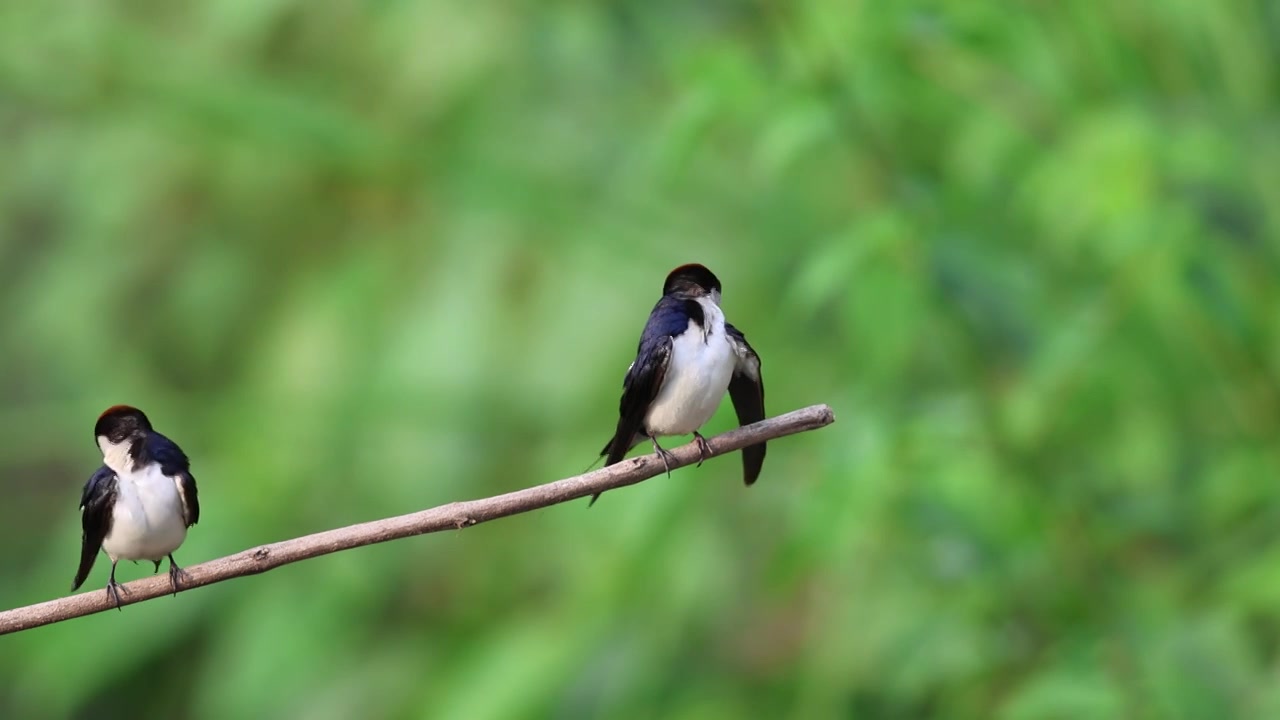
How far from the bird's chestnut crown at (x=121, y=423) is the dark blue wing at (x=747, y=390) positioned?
149 mm

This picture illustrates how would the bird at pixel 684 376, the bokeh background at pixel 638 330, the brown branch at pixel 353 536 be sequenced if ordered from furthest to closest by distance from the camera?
1. the bokeh background at pixel 638 330
2. the bird at pixel 684 376
3. the brown branch at pixel 353 536

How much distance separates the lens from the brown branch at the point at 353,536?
25 centimetres

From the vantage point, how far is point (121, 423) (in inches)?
13.4

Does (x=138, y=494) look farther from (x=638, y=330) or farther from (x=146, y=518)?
(x=638, y=330)

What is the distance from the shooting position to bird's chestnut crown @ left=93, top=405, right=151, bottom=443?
0.33 metres

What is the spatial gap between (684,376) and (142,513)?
15 cm

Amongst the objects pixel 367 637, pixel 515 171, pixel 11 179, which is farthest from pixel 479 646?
pixel 11 179

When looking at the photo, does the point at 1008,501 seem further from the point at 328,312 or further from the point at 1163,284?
the point at 328,312

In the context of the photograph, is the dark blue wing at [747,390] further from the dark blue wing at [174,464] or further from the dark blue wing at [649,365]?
the dark blue wing at [174,464]

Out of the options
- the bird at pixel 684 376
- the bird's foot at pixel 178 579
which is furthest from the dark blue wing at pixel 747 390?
the bird's foot at pixel 178 579

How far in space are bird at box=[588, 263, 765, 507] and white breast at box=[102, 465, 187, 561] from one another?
0.36ft

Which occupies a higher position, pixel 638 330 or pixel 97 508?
pixel 638 330

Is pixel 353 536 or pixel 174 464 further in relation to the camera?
pixel 174 464

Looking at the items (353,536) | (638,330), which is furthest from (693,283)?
(638,330)
